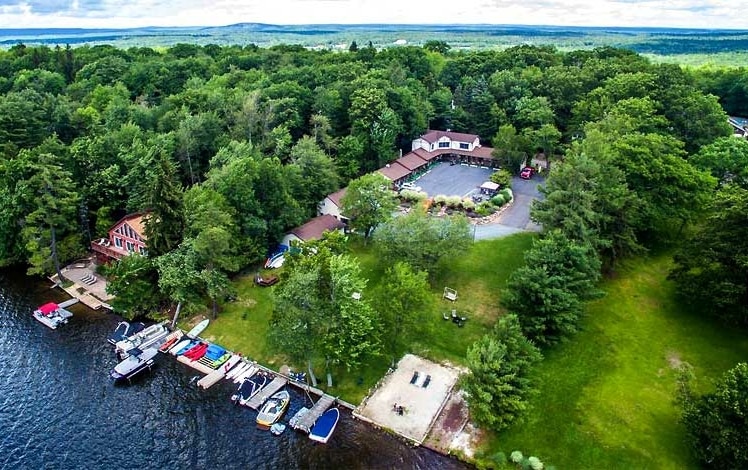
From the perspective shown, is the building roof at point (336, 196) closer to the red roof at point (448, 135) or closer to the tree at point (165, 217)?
the tree at point (165, 217)

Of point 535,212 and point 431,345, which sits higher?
point 535,212

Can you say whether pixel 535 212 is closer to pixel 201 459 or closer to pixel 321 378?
pixel 321 378

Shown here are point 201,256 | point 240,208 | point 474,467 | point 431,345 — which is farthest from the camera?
point 240,208

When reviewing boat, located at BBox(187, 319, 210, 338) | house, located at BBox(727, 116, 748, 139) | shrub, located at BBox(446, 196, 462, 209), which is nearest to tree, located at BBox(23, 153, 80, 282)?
boat, located at BBox(187, 319, 210, 338)

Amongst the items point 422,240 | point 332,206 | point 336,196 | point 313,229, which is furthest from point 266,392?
point 336,196

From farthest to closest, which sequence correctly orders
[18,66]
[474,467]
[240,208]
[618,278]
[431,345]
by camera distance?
[18,66]
[240,208]
[618,278]
[431,345]
[474,467]

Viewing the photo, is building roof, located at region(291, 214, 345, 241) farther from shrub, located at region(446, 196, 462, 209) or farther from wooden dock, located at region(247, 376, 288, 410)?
wooden dock, located at region(247, 376, 288, 410)

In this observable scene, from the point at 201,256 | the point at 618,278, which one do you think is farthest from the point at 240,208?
the point at 618,278

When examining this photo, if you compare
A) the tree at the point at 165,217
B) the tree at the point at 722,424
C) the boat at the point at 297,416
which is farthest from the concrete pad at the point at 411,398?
the tree at the point at 165,217
